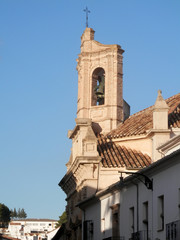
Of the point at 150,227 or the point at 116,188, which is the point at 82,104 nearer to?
the point at 116,188

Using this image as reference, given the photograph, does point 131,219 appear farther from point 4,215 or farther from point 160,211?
point 4,215

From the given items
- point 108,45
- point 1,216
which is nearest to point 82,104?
point 108,45

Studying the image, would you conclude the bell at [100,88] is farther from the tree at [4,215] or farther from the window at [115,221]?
the tree at [4,215]

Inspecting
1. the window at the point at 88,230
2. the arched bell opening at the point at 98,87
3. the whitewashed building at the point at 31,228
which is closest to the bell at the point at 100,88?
the arched bell opening at the point at 98,87

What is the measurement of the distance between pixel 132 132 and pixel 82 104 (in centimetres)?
663

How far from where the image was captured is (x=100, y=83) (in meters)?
44.4

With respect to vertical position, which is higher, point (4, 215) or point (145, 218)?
point (4, 215)

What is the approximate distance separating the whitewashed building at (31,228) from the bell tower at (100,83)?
70882 millimetres

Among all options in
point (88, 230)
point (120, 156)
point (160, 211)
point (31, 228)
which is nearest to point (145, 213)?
point (160, 211)

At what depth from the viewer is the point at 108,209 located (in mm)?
30641

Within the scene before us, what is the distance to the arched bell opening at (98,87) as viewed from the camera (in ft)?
144

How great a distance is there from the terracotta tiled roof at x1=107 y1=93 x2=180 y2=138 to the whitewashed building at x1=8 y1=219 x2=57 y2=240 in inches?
2871

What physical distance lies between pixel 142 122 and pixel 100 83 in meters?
6.32

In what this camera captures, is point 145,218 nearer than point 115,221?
Yes
